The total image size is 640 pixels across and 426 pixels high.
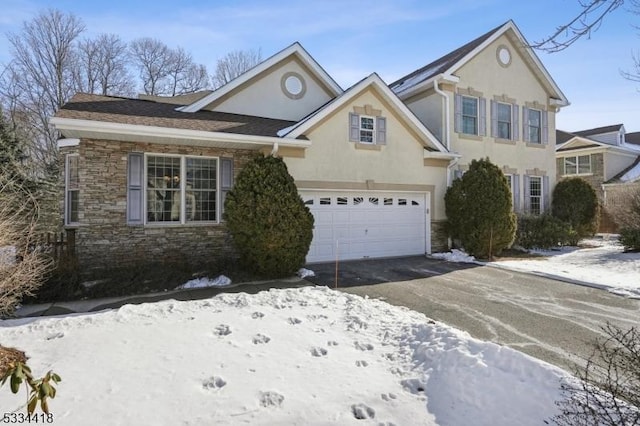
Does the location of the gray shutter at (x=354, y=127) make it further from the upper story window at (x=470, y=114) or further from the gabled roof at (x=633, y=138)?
the gabled roof at (x=633, y=138)

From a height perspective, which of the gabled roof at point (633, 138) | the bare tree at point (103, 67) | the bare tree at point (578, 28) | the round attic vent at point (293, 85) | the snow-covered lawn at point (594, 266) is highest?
the bare tree at point (103, 67)

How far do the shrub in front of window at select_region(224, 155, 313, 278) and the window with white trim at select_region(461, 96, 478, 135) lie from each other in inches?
346

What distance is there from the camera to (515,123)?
16.2m

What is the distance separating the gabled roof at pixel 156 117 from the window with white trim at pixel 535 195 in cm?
1145

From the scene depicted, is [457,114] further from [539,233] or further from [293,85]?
[293,85]

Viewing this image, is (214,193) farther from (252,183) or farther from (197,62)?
(197,62)

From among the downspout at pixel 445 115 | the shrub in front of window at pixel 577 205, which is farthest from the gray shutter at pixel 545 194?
the downspout at pixel 445 115

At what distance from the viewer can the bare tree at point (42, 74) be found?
917 inches

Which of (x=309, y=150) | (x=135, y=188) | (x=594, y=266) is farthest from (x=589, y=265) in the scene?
(x=135, y=188)

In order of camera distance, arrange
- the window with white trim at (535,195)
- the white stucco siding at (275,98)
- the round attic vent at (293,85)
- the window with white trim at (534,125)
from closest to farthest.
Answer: the white stucco siding at (275,98), the round attic vent at (293,85), the window with white trim at (534,125), the window with white trim at (535,195)

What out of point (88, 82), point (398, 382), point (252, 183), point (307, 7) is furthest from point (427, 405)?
point (88, 82)

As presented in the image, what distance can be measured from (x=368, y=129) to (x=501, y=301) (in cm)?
657

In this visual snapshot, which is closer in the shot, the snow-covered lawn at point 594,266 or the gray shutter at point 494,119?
the snow-covered lawn at point 594,266

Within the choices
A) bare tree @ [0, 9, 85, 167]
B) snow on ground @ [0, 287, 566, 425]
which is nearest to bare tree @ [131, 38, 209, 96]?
bare tree @ [0, 9, 85, 167]
